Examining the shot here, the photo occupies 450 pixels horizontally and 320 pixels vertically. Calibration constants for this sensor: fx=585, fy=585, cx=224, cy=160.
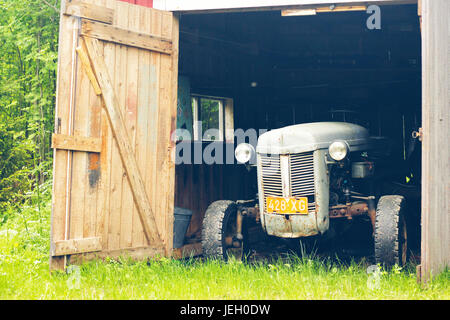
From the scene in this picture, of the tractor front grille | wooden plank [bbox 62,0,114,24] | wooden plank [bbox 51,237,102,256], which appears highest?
wooden plank [bbox 62,0,114,24]

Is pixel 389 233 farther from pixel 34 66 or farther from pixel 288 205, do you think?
pixel 34 66

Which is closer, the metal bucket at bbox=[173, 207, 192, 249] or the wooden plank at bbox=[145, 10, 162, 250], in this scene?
the wooden plank at bbox=[145, 10, 162, 250]

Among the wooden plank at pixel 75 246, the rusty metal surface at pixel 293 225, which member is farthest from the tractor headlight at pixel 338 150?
the wooden plank at pixel 75 246

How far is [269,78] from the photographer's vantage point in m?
9.54

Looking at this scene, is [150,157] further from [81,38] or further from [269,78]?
[269,78]

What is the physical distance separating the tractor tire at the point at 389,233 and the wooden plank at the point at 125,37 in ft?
9.10

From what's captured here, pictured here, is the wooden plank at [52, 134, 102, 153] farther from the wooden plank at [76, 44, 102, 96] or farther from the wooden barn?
the wooden plank at [76, 44, 102, 96]

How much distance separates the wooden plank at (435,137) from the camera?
5.07 m

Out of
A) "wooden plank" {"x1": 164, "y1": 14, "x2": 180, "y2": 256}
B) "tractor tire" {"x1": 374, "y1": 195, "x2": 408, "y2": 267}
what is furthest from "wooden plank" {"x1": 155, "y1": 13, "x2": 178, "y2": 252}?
"tractor tire" {"x1": 374, "y1": 195, "x2": 408, "y2": 267}

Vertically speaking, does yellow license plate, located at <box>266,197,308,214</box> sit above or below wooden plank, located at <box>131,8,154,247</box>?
below

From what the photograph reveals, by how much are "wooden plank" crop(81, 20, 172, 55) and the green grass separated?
85.2 inches

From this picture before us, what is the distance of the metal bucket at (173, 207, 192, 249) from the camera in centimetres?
696

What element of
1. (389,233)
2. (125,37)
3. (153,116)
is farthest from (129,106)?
(389,233)
